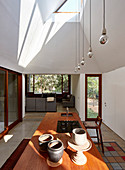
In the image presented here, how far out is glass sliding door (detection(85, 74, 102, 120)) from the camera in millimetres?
4547

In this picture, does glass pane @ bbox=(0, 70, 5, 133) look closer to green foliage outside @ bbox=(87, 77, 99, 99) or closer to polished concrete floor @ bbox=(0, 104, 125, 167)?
polished concrete floor @ bbox=(0, 104, 125, 167)

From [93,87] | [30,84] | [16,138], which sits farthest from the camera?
[30,84]

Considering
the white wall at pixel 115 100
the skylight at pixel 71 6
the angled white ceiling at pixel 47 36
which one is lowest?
the white wall at pixel 115 100

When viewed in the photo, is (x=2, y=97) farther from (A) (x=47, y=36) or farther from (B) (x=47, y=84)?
(B) (x=47, y=84)

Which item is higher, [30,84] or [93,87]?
[30,84]

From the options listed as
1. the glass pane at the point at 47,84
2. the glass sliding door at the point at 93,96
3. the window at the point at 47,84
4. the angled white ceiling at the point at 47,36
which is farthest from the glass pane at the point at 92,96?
the glass pane at the point at 47,84

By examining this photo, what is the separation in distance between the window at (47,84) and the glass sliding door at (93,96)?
5084 mm

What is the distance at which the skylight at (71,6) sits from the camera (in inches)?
114

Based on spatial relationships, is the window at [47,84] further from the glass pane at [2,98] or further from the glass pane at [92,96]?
the glass pane at [2,98]

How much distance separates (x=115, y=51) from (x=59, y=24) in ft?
6.21

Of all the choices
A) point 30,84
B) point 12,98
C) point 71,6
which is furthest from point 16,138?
point 30,84

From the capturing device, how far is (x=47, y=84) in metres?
9.54

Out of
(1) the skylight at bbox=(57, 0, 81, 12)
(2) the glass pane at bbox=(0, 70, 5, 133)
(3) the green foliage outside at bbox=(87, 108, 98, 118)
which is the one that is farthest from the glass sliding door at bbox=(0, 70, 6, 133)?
(3) the green foliage outside at bbox=(87, 108, 98, 118)

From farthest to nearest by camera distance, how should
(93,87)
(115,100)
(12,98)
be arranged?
1. (93,87)
2. (12,98)
3. (115,100)
